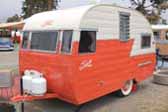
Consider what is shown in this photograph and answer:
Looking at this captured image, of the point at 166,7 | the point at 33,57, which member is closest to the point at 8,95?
the point at 33,57

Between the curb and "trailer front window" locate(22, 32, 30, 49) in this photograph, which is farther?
the curb

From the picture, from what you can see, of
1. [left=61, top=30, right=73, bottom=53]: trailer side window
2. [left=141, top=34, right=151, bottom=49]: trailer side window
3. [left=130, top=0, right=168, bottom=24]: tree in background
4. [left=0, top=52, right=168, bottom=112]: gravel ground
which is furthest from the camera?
[left=130, top=0, right=168, bottom=24]: tree in background

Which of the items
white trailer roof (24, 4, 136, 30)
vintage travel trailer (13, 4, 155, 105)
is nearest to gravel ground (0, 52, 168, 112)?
vintage travel trailer (13, 4, 155, 105)

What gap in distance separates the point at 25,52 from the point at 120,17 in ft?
8.95

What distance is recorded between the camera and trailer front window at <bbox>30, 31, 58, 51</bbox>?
647cm

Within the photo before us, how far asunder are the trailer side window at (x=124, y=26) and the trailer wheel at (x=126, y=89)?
1.38m

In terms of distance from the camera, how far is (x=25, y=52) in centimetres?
725

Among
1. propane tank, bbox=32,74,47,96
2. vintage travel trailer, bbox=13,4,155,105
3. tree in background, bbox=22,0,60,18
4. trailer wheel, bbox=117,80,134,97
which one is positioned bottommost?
trailer wheel, bbox=117,80,134,97

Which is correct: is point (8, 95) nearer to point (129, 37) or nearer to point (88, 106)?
point (88, 106)

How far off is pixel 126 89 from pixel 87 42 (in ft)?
8.49

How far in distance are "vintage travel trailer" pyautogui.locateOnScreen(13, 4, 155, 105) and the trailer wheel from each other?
0.03 meters

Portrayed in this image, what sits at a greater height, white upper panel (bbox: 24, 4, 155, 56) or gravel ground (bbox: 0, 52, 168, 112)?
white upper panel (bbox: 24, 4, 155, 56)

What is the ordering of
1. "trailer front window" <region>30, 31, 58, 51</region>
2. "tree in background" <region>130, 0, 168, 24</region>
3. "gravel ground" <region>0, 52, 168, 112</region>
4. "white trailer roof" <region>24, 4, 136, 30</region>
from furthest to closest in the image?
"tree in background" <region>130, 0, 168, 24</region> → "gravel ground" <region>0, 52, 168, 112</region> → "trailer front window" <region>30, 31, 58, 51</region> → "white trailer roof" <region>24, 4, 136, 30</region>

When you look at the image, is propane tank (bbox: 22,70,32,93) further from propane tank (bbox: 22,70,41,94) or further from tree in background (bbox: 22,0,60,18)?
tree in background (bbox: 22,0,60,18)
